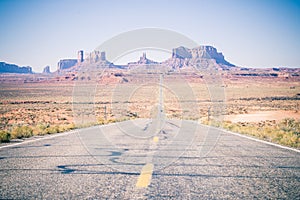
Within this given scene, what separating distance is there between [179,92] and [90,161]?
79.1 metres

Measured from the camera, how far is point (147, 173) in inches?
189

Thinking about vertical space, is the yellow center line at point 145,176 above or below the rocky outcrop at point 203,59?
below

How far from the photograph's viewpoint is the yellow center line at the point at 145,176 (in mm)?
4160

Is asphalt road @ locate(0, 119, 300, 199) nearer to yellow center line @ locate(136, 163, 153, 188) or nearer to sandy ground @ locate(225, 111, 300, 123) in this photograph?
yellow center line @ locate(136, 163, 153, 188)

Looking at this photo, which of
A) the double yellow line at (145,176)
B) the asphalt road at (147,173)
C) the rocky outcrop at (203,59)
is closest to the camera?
the asphalt road at (147,173)

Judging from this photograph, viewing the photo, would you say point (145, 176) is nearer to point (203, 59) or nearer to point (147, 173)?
point (147, 173)

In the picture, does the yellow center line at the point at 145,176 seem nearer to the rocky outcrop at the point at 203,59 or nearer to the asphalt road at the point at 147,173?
the asphalt road at the point at 147,173

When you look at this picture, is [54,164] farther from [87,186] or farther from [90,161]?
[87,186]

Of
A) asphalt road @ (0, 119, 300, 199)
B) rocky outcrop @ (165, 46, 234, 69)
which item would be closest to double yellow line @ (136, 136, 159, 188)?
asphalt road @ (0, 119, 300, 199)

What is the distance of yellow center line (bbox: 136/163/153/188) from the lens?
13.6 feet

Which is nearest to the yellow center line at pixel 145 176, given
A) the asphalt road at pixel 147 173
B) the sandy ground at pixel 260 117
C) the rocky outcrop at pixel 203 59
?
the asphalt road at pixel 147 173

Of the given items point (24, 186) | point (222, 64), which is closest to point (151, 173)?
point (24, 186)

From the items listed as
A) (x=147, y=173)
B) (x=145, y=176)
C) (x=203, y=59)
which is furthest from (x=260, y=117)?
(x=203, y=59)

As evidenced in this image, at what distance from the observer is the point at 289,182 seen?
4.34 meters
